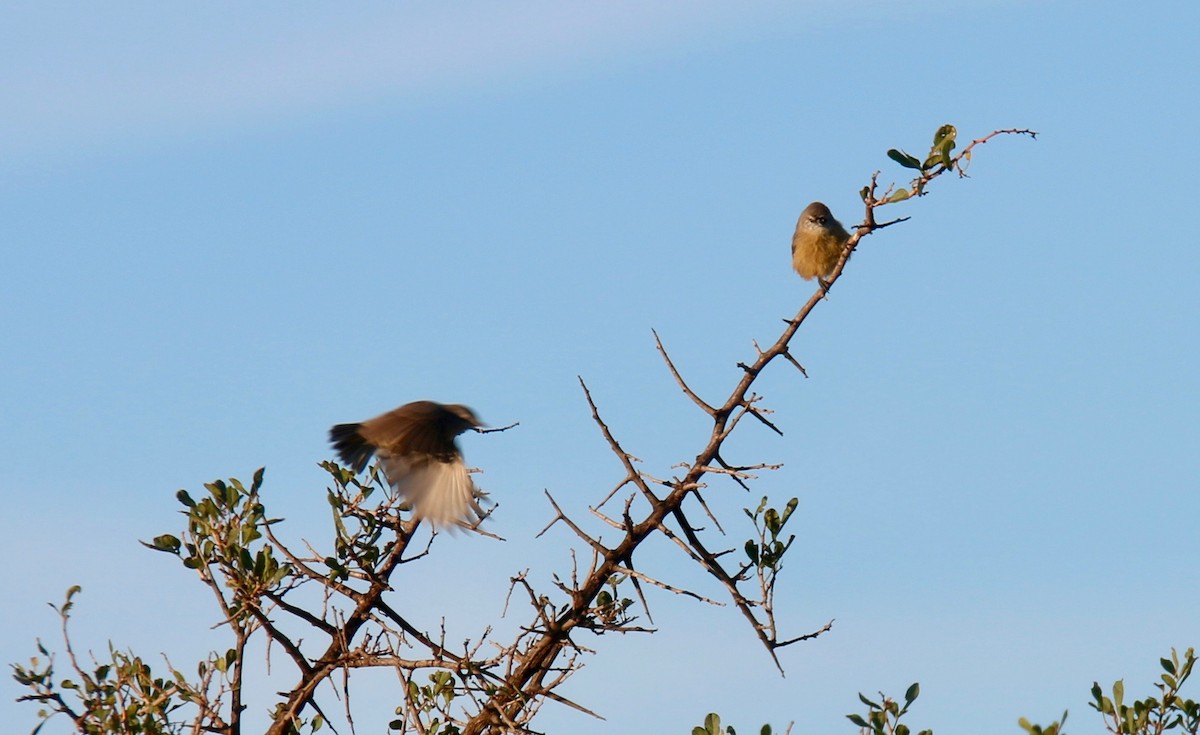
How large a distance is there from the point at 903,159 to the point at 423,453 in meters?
3.25

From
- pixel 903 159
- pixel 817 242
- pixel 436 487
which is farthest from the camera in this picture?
pixel 817 242

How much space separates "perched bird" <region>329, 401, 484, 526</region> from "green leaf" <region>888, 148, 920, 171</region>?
2.57 meters

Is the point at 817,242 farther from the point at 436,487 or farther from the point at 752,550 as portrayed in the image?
the point at 752,550

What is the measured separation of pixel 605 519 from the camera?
4.05 m

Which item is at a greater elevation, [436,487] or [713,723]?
[436,487]

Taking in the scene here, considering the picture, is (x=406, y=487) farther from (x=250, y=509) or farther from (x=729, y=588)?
(x=729, y=588)

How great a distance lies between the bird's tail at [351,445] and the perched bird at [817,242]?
3.00 meters

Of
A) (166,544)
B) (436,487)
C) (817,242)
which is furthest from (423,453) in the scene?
(817,242)

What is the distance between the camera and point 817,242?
839 centimetres

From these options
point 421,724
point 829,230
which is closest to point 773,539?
point 421,724

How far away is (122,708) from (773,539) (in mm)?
2133

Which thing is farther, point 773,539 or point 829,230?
point 829,230

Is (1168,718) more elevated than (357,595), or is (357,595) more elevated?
(357,595)

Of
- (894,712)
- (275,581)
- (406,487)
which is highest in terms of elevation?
(406,487)
